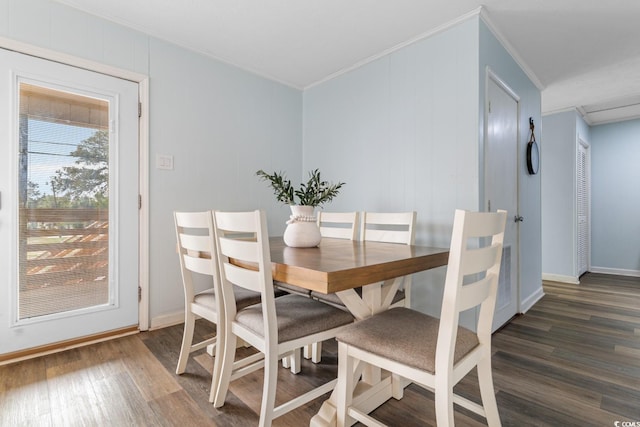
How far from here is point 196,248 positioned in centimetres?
163

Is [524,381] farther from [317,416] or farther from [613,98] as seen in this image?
[613,98]

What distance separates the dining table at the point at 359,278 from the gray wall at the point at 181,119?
1419 millimetres

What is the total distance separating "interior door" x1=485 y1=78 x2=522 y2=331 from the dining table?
4.23 feet

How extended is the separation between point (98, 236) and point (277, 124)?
78.3 inches

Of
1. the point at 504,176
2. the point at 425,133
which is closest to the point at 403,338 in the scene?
the point at 425,133

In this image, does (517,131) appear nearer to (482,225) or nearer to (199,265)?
(482,225)

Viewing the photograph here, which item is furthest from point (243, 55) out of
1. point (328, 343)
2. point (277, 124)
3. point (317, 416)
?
point (317, 416)

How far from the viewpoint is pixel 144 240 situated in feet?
7.98

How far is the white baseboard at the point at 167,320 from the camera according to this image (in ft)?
8.11

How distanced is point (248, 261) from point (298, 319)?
339mm

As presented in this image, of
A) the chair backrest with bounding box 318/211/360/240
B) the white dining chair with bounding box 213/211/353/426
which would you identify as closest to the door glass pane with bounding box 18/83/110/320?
the white dining chair with bounding box 213/211/353/426

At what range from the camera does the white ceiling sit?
2123mm

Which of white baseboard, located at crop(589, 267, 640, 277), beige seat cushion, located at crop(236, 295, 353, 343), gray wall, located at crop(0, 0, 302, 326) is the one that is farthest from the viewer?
white baseboard, located at crop(589, 267, 640, 277)

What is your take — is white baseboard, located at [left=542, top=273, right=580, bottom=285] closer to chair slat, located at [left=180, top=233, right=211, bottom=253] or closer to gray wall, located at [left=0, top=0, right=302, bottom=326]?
gray wall, located at [left=0, top=0, right=302, bottom=326]
